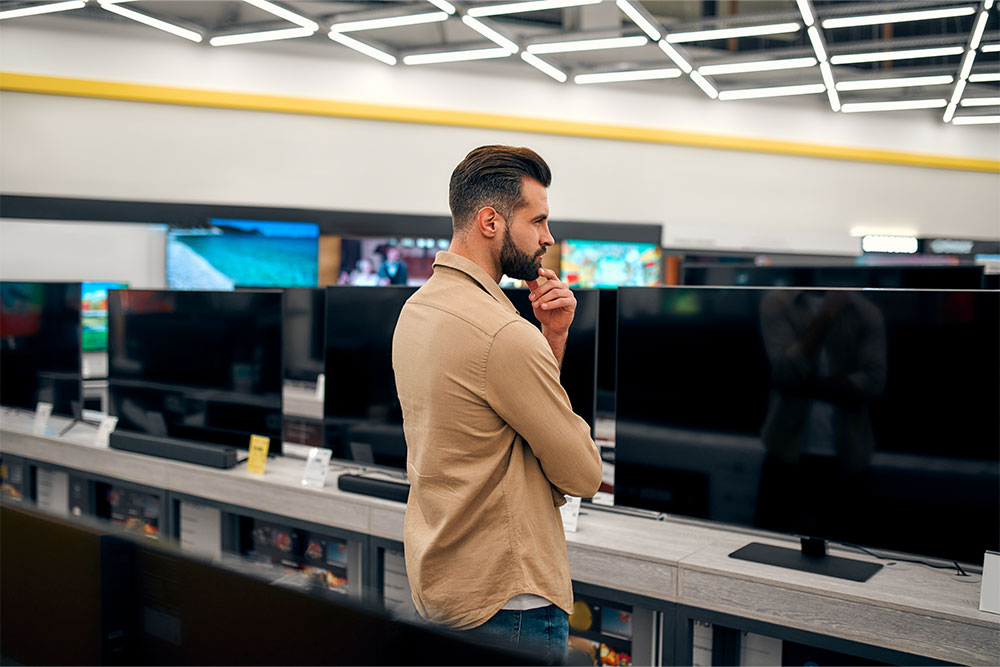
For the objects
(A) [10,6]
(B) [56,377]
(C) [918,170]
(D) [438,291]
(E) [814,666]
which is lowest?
(E) [814,666]

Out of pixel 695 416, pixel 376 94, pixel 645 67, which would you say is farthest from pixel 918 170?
pixel 695 416

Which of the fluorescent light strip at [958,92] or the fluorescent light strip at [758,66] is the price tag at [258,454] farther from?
the fluorescent light strip at [958,92]

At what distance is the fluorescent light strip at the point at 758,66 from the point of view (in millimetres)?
6410

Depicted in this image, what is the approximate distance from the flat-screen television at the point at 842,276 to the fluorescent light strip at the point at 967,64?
471cm

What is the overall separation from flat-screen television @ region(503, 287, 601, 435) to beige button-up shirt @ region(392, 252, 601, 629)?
829 mm

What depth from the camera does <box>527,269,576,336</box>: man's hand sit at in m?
1.73

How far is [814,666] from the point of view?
6.51 ft

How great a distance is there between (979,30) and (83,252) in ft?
23.7

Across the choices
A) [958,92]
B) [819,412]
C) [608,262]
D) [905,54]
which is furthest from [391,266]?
Answer: [819,412]

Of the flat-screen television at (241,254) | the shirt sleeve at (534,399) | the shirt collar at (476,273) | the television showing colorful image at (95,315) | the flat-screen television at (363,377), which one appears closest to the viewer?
the shirt sleeve at (534,399)

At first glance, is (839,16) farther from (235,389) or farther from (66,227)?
(66,227)

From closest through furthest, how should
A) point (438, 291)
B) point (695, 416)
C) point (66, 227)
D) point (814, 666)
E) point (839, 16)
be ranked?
point (438, 291) → point (814, 666) → point (695, 416) → point (839, 16) → point (66, 227)

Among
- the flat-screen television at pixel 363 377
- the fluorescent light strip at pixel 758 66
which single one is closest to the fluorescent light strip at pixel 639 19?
the fluorescent light strip at pixel 758 66

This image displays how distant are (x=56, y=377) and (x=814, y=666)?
140 inches
